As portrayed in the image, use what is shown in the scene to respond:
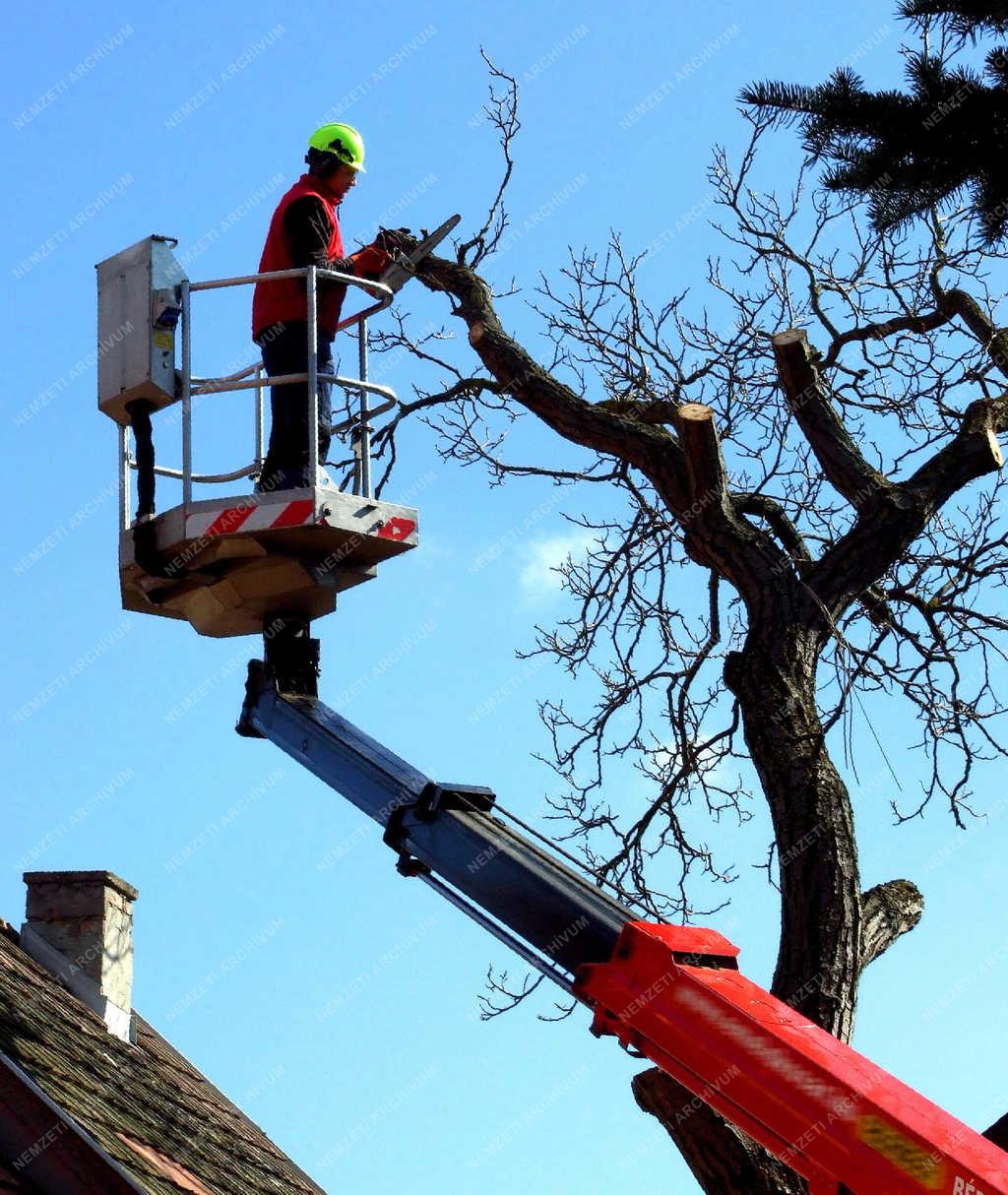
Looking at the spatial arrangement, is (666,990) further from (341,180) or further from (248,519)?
(341,180)

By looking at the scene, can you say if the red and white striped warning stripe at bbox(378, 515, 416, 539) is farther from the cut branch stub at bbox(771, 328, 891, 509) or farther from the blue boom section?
the cut branch stub at bbox(771, 328, 891, 509)

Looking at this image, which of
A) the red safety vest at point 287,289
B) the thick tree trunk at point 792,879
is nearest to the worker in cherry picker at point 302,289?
the red safety vest at point 287,289

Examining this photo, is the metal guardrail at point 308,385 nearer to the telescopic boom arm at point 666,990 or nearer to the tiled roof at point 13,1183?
the telescopic boom arm at point 666,990

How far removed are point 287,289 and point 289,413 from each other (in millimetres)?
591

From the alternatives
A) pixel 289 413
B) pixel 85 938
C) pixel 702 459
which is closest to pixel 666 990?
pixel 702 459

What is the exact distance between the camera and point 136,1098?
8.37m

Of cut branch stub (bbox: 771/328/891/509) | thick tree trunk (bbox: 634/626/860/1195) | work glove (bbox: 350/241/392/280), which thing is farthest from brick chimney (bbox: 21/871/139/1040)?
cut branch stub (bbox: 771/328/891/509)

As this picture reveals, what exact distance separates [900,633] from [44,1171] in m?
5.13

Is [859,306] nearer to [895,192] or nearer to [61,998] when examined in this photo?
[895,192]

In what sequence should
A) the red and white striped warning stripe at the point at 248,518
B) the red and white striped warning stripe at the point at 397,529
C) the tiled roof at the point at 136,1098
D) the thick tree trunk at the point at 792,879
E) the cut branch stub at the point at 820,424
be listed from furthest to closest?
the cut branch stub at the point at 820,424, the red and white striped warning stripe at the point at 397,529, the red and white striped warning stripe at the point at 248,518, the tiled roof at the point at 136,1098, the thick tree trunk at the point at 792,879

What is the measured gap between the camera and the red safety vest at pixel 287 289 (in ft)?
26.1

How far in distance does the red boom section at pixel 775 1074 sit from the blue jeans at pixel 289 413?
8.40 feet

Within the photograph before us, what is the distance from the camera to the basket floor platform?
24.1ft

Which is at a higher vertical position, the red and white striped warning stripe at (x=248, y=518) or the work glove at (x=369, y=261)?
the work glove at (x=369, y=261)
